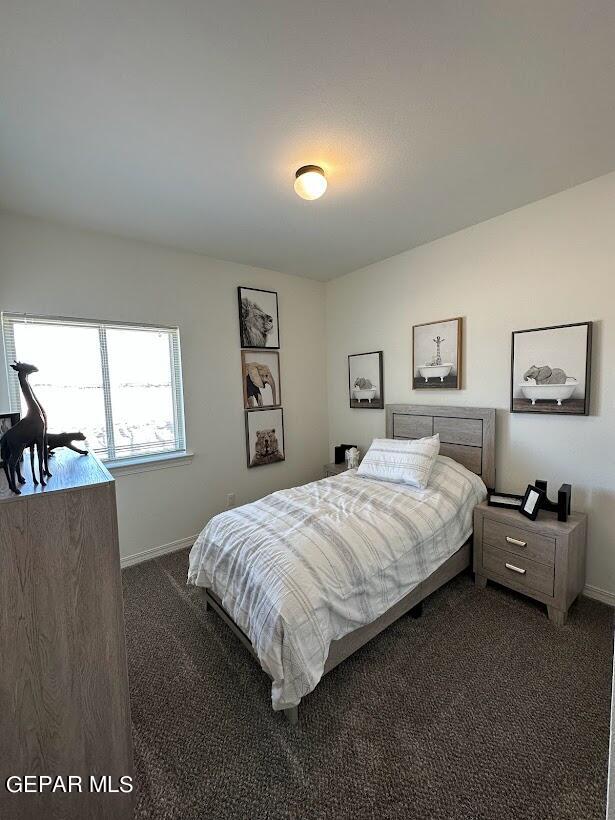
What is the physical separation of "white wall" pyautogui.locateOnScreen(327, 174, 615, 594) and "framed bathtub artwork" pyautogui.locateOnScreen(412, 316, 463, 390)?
0.07 meters

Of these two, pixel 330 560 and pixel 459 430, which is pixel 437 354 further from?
pixel 330 560

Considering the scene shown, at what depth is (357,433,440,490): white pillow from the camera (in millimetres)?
2496

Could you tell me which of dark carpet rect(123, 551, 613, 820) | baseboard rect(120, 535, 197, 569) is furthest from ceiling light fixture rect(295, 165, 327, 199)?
baseboard rect(120, 535, 197, 569)

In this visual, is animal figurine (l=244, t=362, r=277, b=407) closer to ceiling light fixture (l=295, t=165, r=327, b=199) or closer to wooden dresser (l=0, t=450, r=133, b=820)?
ceiling light fixture (l=295, t=165, r=327, b=199)

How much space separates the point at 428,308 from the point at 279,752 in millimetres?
3114

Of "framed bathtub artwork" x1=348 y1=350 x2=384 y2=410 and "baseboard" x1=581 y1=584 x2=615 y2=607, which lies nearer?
"baseboard" x1=581 y1=584 x2=615 y2=607

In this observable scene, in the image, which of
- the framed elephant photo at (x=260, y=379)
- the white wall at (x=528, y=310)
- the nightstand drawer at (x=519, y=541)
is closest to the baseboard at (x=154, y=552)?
the framed elephant photo at (x=260, y=379)

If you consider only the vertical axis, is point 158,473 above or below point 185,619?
above

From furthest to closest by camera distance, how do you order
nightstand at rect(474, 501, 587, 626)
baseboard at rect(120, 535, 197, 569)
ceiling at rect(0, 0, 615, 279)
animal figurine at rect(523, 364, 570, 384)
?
baseboard at rect(120, 535, 197, 569) → animal figurine at rect(523, 364, 570, 384) → nightstand at rect(474, 501, 587, 626) → ceiling at rect(0, 0, 615, 279)

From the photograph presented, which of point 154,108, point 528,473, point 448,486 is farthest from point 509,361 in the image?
point 154,108

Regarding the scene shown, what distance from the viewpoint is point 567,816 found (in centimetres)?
112

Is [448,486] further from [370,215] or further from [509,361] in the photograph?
[370,215]

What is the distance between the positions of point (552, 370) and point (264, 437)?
101 inches

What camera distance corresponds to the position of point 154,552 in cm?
292
